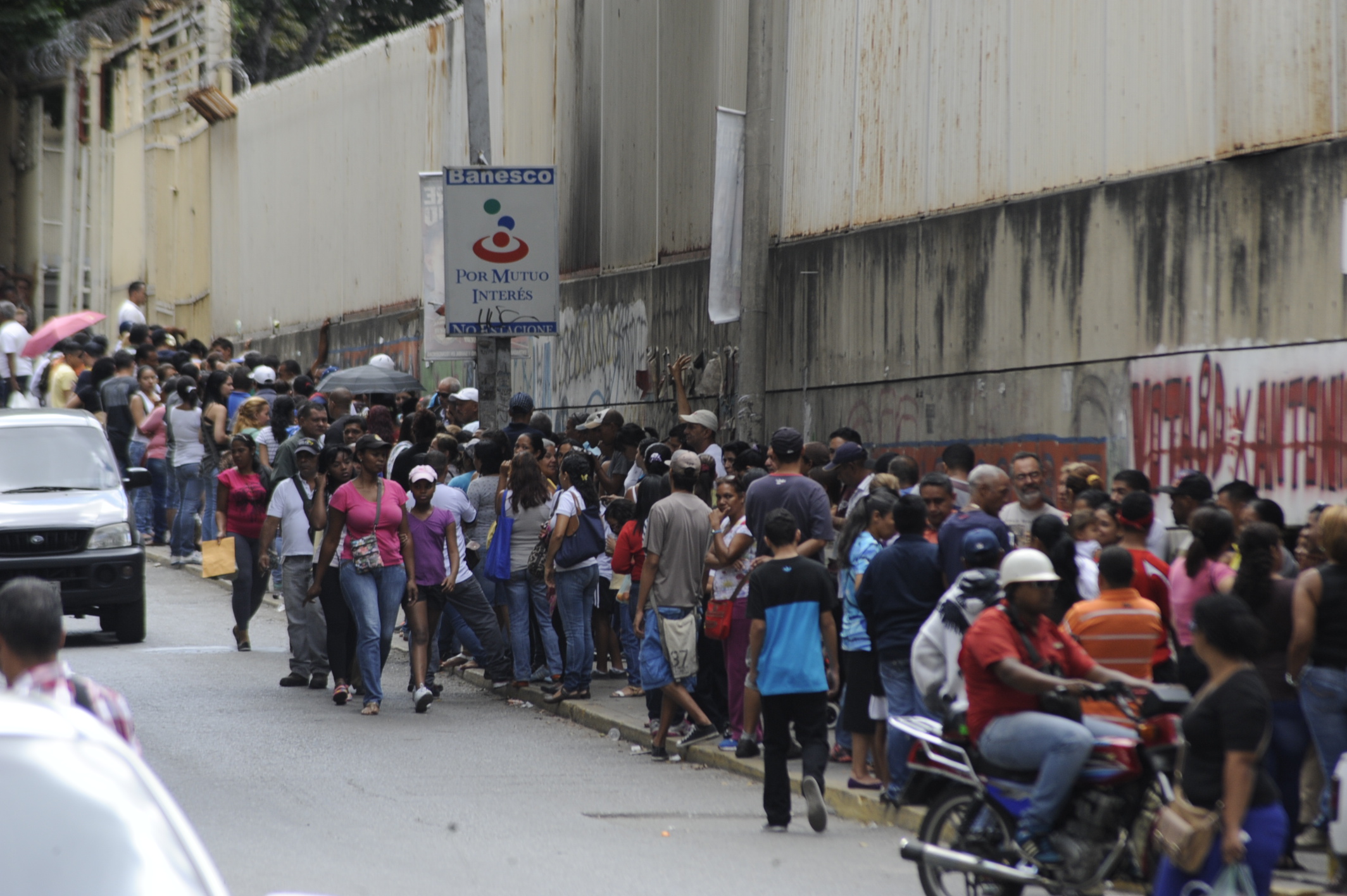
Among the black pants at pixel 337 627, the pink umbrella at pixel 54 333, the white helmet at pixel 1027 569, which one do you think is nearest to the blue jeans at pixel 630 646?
the black pants at pixel 337 627

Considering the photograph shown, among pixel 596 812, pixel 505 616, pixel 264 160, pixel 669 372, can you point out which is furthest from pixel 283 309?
pixel 596 812

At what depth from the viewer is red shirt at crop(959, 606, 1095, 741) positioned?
7352 millimetres

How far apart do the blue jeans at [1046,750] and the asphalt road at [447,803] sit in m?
1.05

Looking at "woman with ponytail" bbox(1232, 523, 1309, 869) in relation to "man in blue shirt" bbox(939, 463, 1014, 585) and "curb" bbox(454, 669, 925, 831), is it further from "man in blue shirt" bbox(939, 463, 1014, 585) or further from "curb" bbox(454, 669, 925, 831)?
"curb" bbox(454, 669, 925, 831)

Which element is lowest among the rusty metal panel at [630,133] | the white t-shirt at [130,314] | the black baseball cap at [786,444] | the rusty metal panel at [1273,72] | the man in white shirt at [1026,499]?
the man in white shirt at [1026,499]

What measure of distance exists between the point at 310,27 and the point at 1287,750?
38.4m

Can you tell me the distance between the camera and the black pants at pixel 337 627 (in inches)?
518

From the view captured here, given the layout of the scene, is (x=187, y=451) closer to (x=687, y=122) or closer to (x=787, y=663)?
(x=687, y=122)

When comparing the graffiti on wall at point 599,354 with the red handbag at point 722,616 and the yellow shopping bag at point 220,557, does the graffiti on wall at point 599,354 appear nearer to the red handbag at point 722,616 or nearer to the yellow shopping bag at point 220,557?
the yellow shopping bag at point 220,557

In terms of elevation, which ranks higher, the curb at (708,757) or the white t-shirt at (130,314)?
the white t-shirt at (130,314)

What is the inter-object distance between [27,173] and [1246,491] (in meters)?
36.5

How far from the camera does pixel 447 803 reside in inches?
390

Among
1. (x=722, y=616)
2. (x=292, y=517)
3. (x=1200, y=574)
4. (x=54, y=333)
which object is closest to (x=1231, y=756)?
(x=1200, y=574)

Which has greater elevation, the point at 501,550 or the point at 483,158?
the point at 483,158
